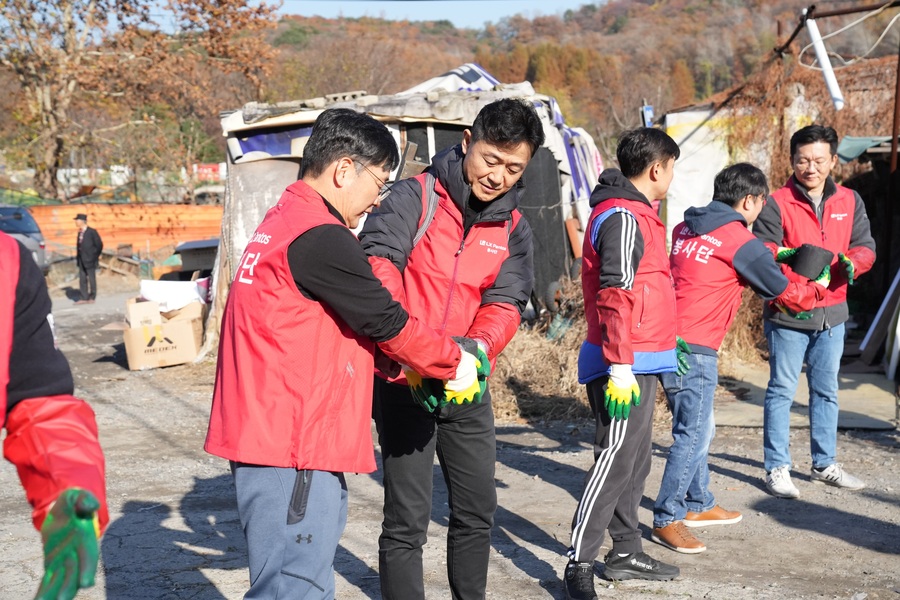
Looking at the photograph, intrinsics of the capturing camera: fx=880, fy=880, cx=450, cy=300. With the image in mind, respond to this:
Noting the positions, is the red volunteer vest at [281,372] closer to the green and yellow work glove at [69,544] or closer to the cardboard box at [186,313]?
the green and yellow work glove at [69,544]

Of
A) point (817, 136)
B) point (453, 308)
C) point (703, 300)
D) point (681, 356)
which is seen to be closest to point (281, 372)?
point (453, 308)

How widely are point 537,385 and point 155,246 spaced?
17.8 meters

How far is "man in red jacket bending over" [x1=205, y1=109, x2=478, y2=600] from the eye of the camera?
8.04 ft

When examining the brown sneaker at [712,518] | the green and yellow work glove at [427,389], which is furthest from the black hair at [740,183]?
the green and yellow work glove at [427,389]

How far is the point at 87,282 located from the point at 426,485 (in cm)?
1624

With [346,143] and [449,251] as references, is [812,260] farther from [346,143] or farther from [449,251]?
[346,143]

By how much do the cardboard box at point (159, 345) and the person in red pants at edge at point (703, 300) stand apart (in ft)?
21.6

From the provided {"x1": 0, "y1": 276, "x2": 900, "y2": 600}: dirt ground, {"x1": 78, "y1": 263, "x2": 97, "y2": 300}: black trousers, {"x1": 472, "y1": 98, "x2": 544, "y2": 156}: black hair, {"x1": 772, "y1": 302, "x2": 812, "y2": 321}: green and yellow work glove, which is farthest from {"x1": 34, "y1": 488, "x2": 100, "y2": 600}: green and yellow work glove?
{"x1": 78, "y1": 263, "x2": 97, "y2": 300}: black trousers

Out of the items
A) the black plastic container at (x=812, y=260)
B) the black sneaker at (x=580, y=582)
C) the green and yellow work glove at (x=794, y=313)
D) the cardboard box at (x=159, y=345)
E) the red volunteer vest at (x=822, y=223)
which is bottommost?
the cardboard box at (x=159, y=345)

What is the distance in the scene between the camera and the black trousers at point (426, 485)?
322 cm

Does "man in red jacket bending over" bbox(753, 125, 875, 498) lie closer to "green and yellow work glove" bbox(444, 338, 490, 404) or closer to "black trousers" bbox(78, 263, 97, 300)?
"green and yellow work glove" bbox(444, 338, 490, 404)

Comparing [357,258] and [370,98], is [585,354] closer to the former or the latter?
[357,258]

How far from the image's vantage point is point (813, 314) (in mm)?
5156

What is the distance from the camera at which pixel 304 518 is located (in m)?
2.49
